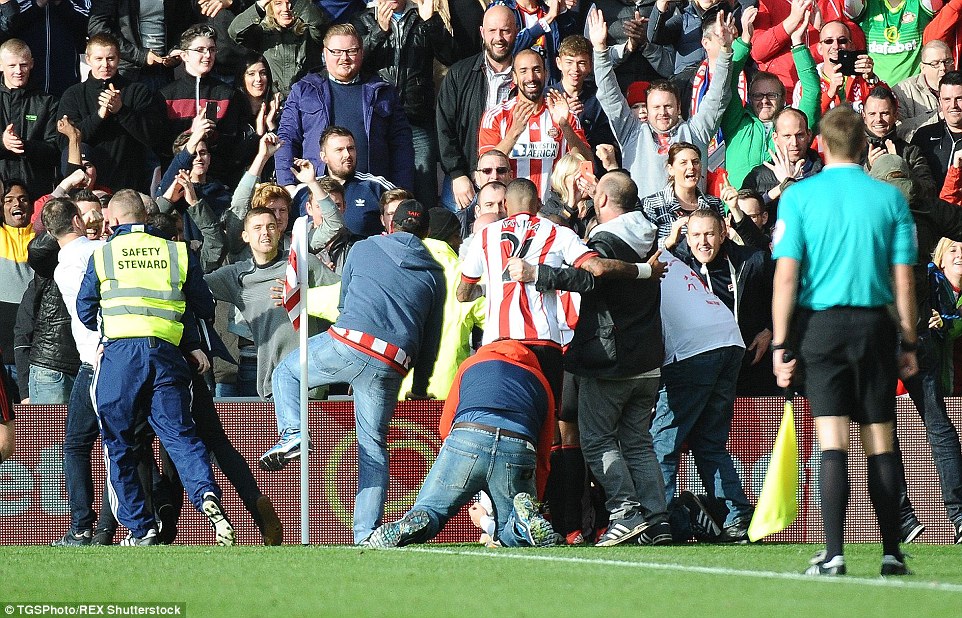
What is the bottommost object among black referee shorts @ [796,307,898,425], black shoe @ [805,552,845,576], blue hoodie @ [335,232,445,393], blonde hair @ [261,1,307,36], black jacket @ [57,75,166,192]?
black shoe @ [805,552,845,576]

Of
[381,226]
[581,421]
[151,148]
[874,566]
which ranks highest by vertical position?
[151,148]

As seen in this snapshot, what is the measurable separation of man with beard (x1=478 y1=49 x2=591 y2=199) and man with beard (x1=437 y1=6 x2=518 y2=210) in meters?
0.33

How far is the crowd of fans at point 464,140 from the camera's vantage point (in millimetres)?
9773

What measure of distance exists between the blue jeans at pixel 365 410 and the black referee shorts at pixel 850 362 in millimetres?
3475

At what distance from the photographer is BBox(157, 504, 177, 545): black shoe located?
925 cm

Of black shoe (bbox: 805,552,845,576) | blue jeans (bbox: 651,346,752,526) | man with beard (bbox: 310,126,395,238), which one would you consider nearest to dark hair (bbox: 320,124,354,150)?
man with beard (bbox: 310,126,395,238)

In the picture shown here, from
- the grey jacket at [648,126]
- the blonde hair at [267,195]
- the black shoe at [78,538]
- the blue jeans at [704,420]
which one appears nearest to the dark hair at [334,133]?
the blonde hair at [267,195]

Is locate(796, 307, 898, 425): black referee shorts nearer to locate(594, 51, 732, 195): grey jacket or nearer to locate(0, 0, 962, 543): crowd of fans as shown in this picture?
locate(0, 0, 962, 543): crowd of fans

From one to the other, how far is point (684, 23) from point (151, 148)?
5162 millimetres

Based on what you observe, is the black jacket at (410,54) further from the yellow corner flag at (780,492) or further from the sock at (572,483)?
the yellow corner flag at (780,492)

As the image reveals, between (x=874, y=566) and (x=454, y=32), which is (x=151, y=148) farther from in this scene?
(x=874, y=566)

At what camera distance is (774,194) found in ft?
37.7

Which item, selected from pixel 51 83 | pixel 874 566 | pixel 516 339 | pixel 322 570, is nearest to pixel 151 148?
pixel 51 83

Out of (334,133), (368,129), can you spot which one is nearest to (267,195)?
(334,133)
